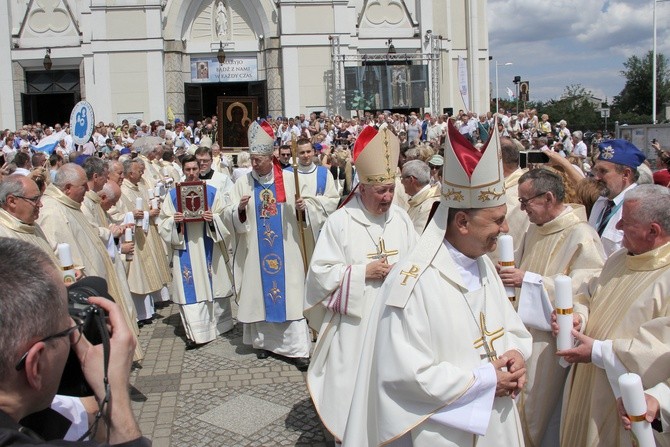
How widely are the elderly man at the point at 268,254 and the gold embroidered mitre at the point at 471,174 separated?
4.19 m

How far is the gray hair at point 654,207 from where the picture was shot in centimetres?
322

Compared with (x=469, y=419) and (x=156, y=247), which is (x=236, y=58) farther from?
(x=469, y=419)

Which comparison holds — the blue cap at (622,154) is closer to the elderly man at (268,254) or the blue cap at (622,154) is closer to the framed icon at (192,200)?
the elderly man at (268,254)

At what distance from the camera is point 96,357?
74.5 inches

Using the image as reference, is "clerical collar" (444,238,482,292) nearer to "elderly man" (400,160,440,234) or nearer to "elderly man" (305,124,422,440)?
"elderly man" (305,124,422,440)

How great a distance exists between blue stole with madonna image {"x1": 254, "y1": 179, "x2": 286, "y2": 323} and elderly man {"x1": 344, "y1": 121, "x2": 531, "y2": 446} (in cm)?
403

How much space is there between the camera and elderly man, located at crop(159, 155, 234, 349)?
763 centimetres

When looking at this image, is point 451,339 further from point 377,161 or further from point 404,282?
point 377,161

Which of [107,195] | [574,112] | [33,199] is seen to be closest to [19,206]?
[33,199]

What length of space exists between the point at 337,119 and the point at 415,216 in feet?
62.4

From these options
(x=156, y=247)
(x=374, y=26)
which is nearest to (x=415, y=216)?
(x=156, y=247)

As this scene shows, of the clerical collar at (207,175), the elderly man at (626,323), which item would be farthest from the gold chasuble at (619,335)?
the clerical collar at (207,175)

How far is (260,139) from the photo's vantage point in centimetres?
707

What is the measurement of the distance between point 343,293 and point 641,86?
47743 millimetres
